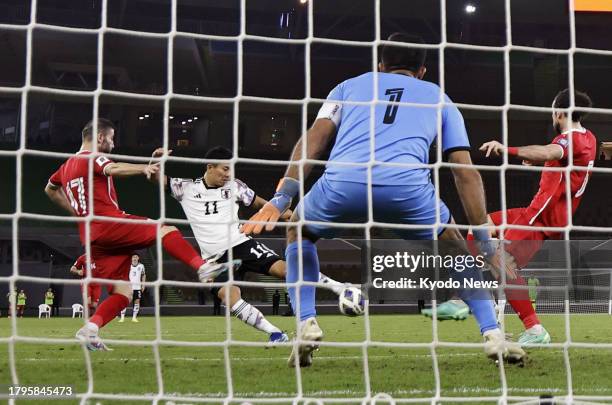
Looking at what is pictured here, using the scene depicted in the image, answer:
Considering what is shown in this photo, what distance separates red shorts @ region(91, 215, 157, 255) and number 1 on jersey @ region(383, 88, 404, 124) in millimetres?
2382

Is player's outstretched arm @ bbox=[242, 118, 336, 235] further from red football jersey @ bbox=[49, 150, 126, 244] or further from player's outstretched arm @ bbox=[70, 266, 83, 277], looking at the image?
player's outstretched arm @ bbox=[70, 266, 83, 277]

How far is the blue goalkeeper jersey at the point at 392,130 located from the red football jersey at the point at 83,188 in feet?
7.61

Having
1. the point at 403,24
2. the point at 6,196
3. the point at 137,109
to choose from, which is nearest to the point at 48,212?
the point at 6,196

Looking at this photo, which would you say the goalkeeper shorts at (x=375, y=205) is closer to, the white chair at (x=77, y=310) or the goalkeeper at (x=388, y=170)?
the goalkeeper at (x=388, y=170)

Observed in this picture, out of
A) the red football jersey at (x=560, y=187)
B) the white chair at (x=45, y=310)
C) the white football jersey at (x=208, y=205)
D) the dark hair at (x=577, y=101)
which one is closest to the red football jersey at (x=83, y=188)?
the white football jersey at (x=208, y=205)

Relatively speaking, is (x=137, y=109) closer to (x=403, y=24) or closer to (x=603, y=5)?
(x=403, y=24)

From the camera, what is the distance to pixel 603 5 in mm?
4910

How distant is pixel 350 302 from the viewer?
448cm

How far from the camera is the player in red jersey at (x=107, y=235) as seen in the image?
5629mm

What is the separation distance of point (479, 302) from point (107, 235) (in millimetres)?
2885

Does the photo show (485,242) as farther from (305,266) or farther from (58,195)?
(58,195)

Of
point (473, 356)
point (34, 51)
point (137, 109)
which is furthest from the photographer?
point (137, 109)

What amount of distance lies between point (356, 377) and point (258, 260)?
223cm

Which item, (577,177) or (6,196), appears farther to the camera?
(6,196)
